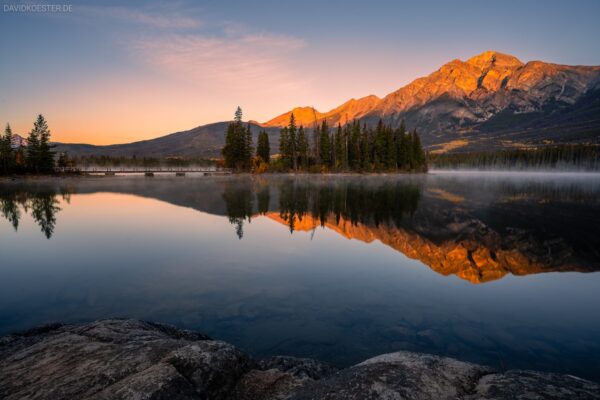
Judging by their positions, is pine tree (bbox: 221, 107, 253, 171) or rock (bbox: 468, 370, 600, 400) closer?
rock (bbox: 468, 370, 600, 400)

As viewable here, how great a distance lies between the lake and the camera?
7.60m

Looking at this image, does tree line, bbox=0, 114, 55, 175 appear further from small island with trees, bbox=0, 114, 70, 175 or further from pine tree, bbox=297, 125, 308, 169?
pine tree, bbox=297, 125, 308, 169

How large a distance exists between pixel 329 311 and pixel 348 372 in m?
5.20

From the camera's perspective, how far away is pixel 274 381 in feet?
15.4

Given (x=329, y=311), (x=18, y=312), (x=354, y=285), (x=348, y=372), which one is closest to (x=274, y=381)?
(x=348, y=372)

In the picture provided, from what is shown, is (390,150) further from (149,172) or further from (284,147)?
(149,172)

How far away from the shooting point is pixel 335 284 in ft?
37.2

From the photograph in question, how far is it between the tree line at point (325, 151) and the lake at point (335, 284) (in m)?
85.3

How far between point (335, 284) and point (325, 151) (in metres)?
101

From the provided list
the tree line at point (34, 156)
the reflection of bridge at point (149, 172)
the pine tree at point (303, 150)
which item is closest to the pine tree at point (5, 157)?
the tree line at point (34, 156)

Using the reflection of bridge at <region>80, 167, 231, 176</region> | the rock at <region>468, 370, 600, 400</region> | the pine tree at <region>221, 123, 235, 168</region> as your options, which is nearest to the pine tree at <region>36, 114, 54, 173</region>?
the reflection of bridge at <region>80, 167, 231, 176</region>

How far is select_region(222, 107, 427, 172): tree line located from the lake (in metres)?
85.3

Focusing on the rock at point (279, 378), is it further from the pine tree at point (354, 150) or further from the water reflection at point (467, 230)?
the pine tree at point (354, 150)

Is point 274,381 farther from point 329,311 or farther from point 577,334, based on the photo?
point 577,334
